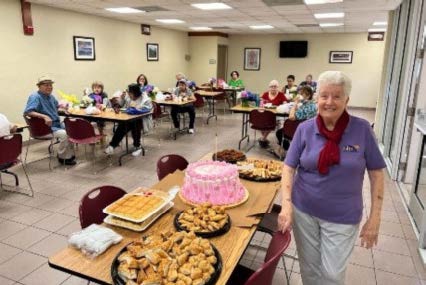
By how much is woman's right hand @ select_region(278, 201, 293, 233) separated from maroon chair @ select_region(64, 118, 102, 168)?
3.47m

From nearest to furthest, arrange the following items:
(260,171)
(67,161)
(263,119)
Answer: (260,171)
(67,161)
(263,119)

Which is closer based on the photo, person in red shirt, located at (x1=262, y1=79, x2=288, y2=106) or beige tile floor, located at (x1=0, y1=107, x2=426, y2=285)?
beige tile floor, located at (x1=0, y1=107, x2=426, y2=285)

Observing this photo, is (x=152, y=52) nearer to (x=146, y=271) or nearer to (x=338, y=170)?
(x=338, y=170)

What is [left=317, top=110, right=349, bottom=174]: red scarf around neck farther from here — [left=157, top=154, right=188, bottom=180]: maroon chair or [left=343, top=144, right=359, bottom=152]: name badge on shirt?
[left=157, top=154, right=188, bottom=180]: maroon chair

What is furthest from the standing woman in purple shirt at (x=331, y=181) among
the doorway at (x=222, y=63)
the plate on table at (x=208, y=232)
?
the doorway at (x=222, y=63)

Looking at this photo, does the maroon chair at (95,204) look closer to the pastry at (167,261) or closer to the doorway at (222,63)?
the pastry at (167,261)

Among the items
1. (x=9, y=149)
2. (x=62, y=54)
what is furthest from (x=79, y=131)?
(x=62, y=54)

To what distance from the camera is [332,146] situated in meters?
1.50

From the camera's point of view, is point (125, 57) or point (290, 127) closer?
point (290, 127)

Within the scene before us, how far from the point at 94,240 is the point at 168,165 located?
4.00 ft

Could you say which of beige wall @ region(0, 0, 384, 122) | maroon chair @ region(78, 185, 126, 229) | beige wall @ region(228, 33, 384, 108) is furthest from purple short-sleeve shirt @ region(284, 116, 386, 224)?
beige wall @ region(228, 33, 384, 108)

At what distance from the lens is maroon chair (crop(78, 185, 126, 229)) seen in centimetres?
186

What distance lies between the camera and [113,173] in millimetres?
4547

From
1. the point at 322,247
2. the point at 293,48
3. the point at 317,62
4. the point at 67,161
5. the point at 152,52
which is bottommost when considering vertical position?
the point at 67,161
